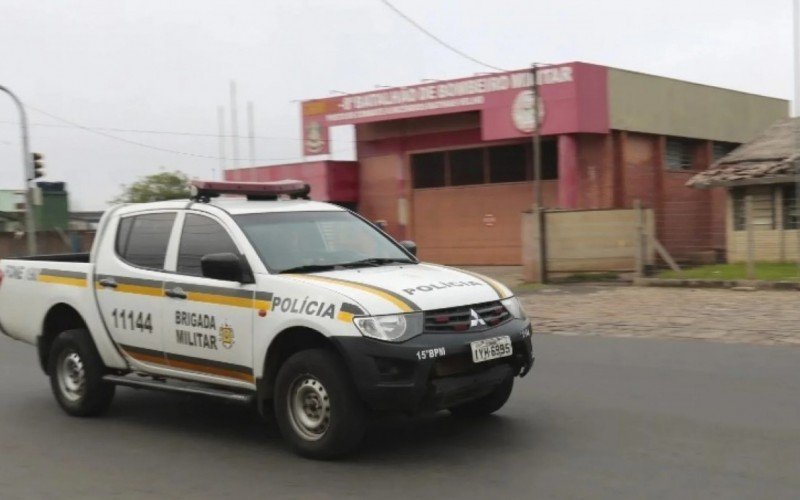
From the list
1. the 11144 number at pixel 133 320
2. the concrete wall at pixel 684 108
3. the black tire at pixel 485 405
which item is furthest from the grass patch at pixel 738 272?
the 11144 number at pixel 133 320

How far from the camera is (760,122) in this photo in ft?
103

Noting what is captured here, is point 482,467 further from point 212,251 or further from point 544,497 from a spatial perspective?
point 212,251

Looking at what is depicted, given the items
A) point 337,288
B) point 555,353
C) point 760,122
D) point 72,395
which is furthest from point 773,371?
point 760,122

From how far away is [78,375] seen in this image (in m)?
7.65

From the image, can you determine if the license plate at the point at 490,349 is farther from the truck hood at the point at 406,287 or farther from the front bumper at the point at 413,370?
the truck hood at the point at 406,287

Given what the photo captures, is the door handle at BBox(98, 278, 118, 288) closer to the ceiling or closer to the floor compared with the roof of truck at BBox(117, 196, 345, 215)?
closer to the floor

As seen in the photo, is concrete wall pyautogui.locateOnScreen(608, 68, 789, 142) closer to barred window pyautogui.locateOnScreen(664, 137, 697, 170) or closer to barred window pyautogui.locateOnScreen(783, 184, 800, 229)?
barred window pyautogui.locateOnScreen(664, 137, 697, 170)

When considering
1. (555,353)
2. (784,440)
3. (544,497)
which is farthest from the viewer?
(555,353)

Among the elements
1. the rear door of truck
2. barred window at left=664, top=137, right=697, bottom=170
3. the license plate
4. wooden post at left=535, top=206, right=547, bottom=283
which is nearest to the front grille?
the license plate

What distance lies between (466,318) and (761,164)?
19325 millimetres

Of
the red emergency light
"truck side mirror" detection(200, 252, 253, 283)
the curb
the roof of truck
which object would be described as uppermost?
the red emergency light

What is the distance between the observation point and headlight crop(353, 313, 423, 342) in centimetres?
557

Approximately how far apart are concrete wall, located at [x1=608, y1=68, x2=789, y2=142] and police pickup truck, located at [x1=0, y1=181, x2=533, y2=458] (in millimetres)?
19517

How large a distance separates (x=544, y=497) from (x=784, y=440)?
211 centimetres
